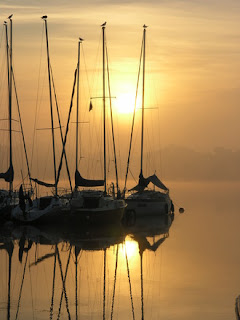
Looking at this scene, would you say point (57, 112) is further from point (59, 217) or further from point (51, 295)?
point (51, 295)

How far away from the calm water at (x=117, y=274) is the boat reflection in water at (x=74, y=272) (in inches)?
1.3

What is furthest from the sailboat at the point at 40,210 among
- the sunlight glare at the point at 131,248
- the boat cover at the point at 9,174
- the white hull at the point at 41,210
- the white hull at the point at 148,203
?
the white hull at the point at 148,203

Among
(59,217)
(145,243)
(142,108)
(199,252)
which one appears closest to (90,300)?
(199,252)

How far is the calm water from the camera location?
2588 cm

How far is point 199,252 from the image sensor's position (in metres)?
42.7

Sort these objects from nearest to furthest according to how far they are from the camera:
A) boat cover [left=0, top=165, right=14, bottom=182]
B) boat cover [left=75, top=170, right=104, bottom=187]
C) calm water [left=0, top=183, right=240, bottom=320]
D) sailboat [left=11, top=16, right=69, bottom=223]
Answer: calm water [left=0, top=183, right=240, bottom=320]
sailboat [left=11, top=16, right=69, bottom=223]
boat cover [left=0, top=165, right=14, bottom=182]
boat cover [left=75, top=170, right=104, bottom=187]

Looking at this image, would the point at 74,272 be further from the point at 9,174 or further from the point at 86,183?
the point at 86,183

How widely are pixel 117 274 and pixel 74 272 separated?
1848mm

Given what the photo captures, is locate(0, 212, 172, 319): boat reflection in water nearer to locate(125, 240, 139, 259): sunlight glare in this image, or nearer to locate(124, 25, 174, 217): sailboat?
locate(125, 240, 139, 259): sunlight glare

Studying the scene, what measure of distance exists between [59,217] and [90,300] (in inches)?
1131

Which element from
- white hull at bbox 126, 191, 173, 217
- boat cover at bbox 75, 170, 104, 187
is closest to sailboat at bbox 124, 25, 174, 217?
white hull at bbox 126, 191, 173, 217

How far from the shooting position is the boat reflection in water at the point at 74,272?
25.9m

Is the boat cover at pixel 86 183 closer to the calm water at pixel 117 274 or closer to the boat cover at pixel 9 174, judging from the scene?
the boat cover at pixel 9 174

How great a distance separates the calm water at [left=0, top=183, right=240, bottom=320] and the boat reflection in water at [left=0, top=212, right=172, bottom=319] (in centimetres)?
3
